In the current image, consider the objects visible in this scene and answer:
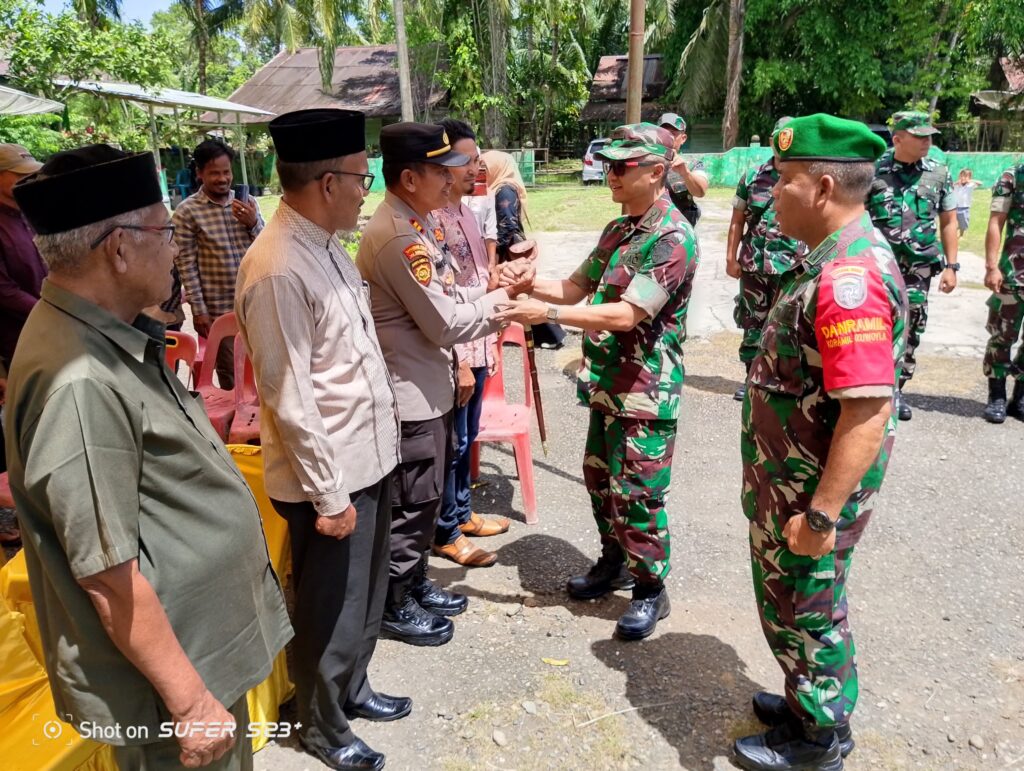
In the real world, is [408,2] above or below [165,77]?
above

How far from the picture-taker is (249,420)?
384 centimetres

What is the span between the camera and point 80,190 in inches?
54.4

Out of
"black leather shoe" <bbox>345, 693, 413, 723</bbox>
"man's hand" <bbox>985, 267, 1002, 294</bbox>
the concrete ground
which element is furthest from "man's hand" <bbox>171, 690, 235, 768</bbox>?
"man's hand" <bbox>985, 267, 1002, 294</bbox>

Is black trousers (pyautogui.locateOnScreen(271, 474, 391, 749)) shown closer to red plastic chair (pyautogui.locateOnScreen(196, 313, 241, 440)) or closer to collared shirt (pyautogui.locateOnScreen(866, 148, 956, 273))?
red plastic chair (pyautogui.locateOnScreen(196, 313, 241, 440))

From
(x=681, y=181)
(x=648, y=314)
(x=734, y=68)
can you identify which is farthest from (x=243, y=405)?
(x=734, y=68)

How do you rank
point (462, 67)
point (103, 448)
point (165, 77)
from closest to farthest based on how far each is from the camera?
1. point (103, 448)
2. point (165, 77)
3. point (462, 67)

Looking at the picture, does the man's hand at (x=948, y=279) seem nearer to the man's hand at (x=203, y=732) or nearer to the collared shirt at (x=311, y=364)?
the collared shirt at (x=311, y=364)

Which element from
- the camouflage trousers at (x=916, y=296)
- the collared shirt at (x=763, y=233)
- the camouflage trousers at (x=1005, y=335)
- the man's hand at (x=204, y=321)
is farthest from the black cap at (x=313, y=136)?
the camouflage trousers at (x=1005, y=335)

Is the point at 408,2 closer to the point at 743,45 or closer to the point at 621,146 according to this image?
the point at 743,45

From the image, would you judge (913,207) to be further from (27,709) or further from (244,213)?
(27,709)

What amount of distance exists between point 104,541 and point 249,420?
8.49 feet

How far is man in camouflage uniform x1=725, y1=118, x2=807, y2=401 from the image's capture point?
208 inches

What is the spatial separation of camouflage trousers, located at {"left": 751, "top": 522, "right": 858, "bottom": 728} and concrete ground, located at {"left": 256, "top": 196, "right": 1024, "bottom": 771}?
39 cm

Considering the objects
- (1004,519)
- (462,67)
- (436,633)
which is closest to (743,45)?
(462,67)
